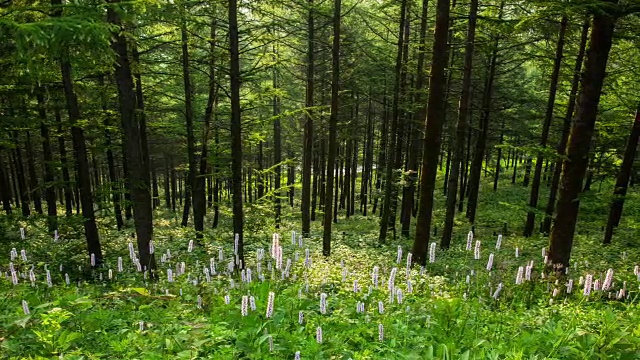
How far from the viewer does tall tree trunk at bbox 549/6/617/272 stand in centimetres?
723

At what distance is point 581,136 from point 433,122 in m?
3.12

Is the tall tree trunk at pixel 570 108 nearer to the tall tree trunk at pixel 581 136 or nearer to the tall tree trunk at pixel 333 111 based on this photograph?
the tall tree trunk at pixel 581 136

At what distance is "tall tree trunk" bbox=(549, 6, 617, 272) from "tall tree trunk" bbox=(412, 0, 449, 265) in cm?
286

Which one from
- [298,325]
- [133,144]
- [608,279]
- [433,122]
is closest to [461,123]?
[433,122]

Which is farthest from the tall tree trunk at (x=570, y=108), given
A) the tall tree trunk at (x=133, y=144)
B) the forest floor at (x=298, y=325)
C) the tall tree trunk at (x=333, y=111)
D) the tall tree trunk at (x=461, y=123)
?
the tall tree trunk at (x=133, y=144)

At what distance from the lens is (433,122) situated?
9523 millimetres

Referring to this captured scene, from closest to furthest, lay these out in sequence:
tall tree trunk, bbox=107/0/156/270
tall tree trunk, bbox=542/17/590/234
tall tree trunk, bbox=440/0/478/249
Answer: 1. tall tree trunk, bbox=107/0/156/270
2. tall tree trunk, bbox=440/0/478/249
3. tall tree trunk, bbox=542/17/590/234

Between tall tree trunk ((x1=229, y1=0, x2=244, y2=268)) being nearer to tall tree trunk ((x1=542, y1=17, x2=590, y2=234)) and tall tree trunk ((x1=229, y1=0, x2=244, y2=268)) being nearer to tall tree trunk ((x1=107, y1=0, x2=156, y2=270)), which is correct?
tall tree trunk ((x1=107, y1=0, x2=156, y2=270))

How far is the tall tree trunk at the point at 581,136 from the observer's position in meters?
7.23

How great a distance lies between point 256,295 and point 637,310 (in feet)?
15.4

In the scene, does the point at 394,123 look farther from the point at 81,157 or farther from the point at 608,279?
the point at 608,279

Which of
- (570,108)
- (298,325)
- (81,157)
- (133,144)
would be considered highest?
(570,108)

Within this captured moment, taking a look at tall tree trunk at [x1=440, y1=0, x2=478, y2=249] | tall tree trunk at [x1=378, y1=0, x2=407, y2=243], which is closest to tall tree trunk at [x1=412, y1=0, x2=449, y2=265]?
tall tree trunk at [x1=440, y1=0, x2=478, y2=249]

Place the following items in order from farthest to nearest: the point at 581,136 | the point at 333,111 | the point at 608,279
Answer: the point at 333,111 < the point at 581,136 < the point at 608,279
